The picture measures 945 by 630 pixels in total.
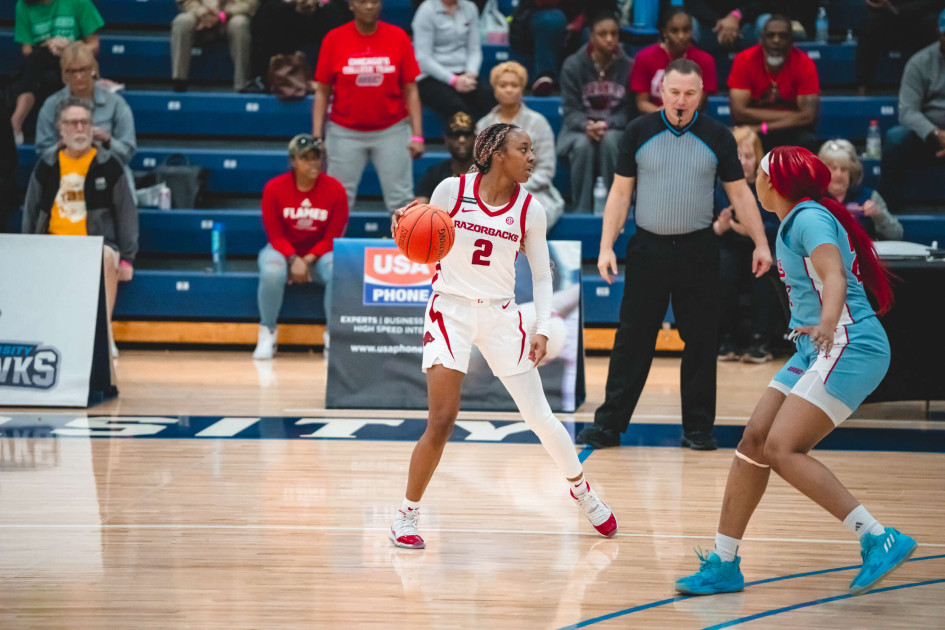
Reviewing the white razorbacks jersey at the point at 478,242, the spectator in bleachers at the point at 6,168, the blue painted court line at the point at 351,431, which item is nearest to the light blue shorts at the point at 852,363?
the white razorbacks jersey at the point at 478,242

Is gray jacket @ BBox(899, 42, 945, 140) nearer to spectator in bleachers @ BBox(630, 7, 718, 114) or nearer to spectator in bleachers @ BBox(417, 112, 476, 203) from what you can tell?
spectator in bleachers @ BBox(630, 7, 718, 114)

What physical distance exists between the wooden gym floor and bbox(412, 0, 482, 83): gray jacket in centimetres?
433

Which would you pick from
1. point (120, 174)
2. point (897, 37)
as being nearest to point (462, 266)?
point (120, 174)

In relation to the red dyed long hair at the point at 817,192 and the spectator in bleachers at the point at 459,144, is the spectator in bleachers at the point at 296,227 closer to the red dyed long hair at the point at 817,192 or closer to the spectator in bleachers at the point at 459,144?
the spectator in bleachers at the point at 459,144

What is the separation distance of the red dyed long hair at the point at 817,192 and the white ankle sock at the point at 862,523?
762mm

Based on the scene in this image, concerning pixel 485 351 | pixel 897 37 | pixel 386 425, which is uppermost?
pixel 897 37

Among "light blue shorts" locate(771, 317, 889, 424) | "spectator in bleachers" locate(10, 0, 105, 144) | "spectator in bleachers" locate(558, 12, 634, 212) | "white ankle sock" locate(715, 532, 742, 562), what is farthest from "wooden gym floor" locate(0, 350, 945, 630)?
"spectator in bleachers" locate(10, 0, 105, 144)

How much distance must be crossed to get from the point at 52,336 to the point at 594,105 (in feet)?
17.5

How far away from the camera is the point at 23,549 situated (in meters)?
4.39

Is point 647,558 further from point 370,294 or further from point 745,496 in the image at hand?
point 370,294

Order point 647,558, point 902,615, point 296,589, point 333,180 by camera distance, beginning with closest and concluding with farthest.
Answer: point 902,615 < point 296,589 < point 647,558 < point 333,180

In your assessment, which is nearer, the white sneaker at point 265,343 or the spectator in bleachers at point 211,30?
the white sneaker at point 265,343

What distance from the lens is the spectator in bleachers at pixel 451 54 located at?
10289 mm

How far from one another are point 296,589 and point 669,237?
10.7 feet
